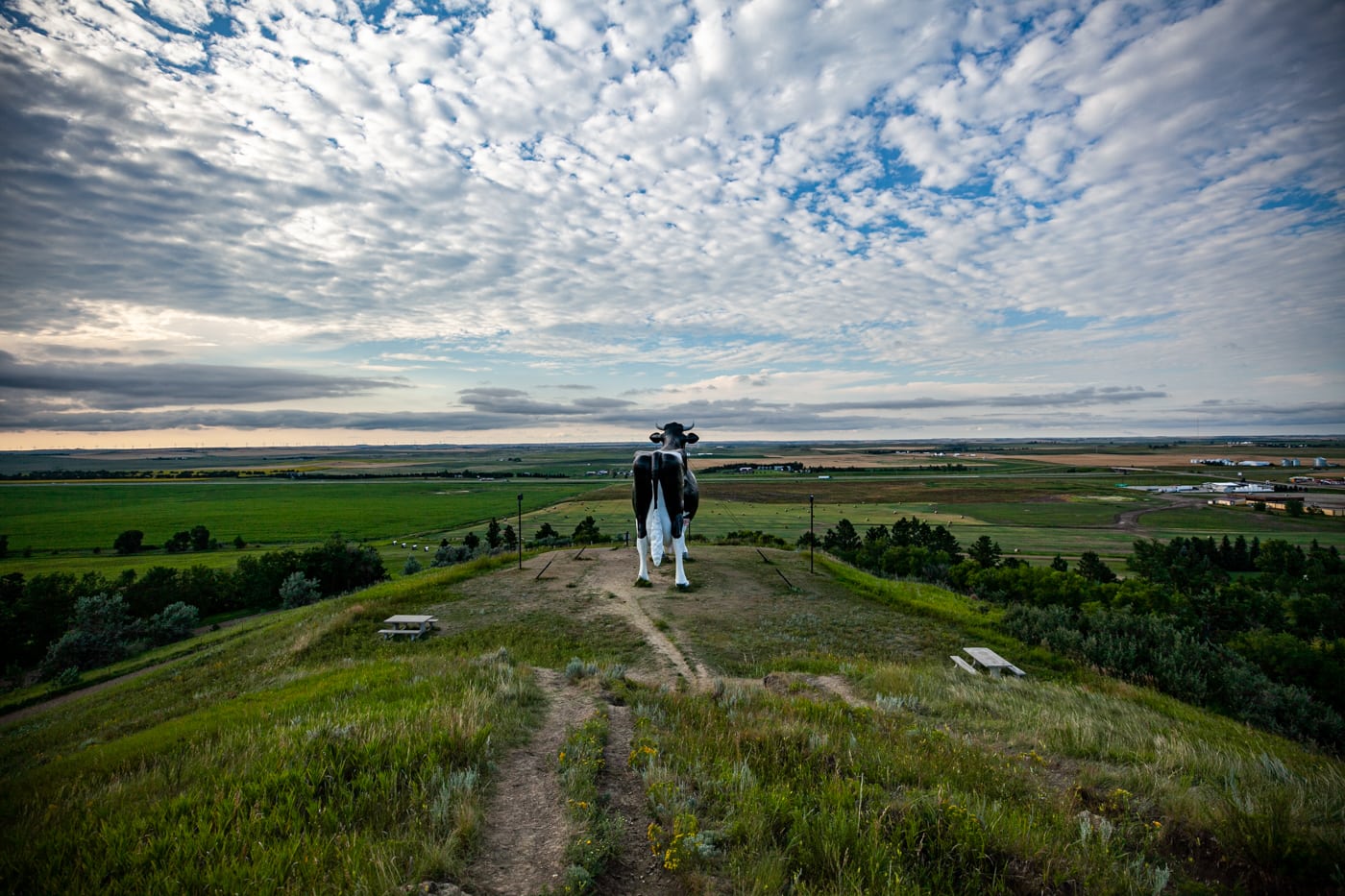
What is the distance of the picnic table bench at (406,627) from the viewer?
1476 centimetres

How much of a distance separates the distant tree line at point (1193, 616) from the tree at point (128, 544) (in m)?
81.1

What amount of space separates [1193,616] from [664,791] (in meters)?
33.8

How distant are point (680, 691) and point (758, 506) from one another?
92942mm

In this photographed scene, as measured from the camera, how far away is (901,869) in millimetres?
4109

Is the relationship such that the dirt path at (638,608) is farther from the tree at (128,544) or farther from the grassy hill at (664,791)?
the tree at (128,544)

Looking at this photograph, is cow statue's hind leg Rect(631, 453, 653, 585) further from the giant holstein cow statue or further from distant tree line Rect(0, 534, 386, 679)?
distant tree line Rect(0, 534, 386, 679)

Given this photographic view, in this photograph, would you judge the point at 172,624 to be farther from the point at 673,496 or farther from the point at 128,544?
the point at 128,544

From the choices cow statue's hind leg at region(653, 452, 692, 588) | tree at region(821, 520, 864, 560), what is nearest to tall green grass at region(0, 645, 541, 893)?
cow statue's hind leg at region(653, 452, 692, 588)

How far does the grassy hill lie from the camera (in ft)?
13.4

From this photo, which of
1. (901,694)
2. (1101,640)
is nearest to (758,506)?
(1101,640)

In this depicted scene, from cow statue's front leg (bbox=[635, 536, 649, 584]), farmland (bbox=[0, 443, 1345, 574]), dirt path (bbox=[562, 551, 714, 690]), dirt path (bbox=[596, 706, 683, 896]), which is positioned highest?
dirt path (bbox=[596, 706, 683, 896])

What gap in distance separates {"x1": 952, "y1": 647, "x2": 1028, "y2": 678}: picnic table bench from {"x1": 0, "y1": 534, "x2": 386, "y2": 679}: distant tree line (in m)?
40.0

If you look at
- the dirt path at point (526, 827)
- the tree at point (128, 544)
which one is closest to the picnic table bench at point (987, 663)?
the dirt path at point (526, 827)

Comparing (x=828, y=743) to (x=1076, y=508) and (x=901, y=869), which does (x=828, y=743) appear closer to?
(x=901, y=869)
